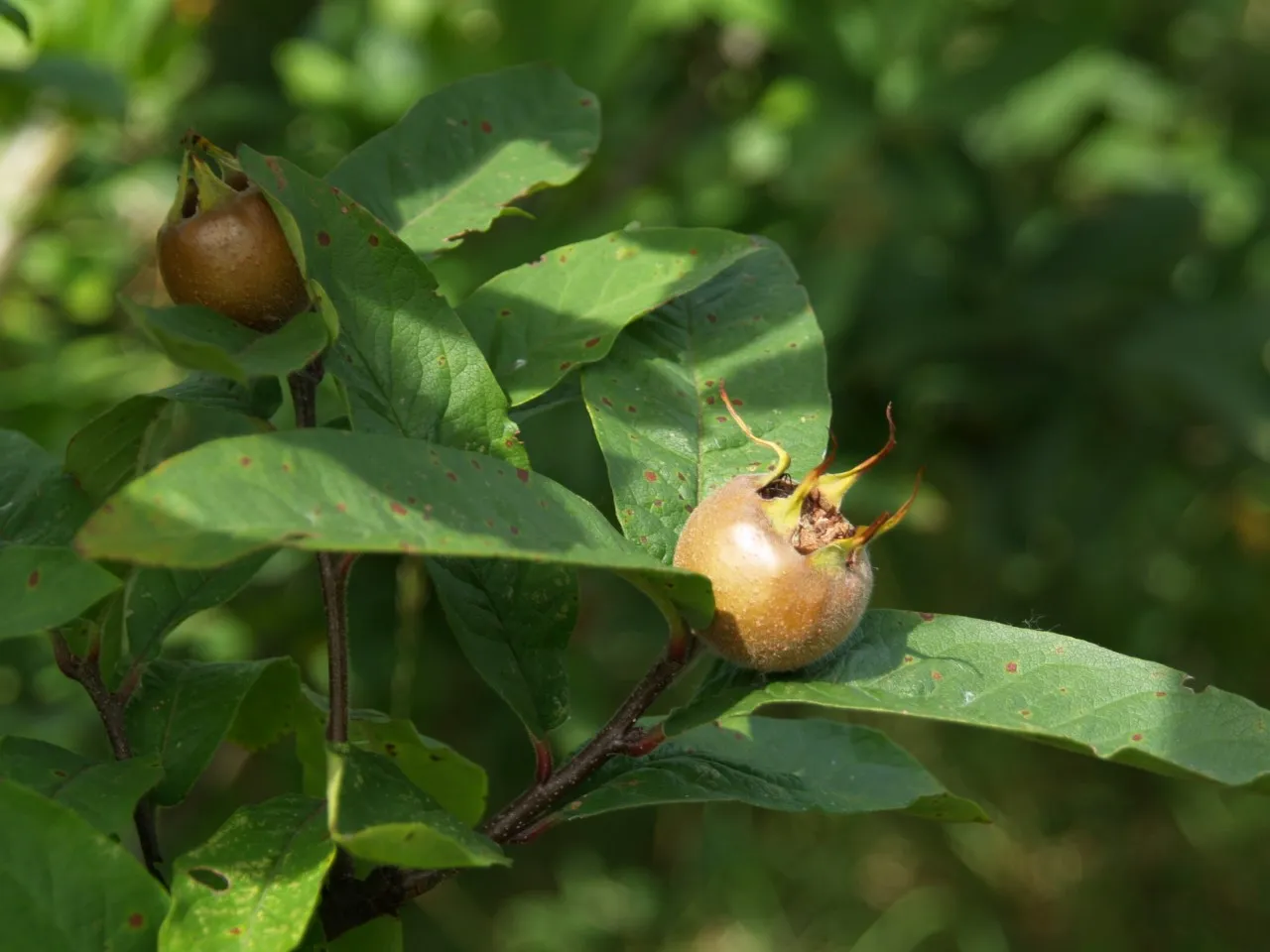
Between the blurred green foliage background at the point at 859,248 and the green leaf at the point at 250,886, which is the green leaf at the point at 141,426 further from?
the blurred green foliage background at the point at 859,248

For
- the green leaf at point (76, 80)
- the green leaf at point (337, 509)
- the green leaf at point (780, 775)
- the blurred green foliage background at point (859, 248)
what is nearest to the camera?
the green leaf at point (337, 509)

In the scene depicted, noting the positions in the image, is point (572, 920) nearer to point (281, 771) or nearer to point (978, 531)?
point (281, 771)

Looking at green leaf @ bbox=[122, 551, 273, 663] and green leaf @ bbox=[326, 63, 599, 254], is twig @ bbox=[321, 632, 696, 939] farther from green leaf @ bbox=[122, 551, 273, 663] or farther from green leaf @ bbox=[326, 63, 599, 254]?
green leaf @ bbox=[326, 63, 599, 254]

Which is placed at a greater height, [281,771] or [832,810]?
[832,810]

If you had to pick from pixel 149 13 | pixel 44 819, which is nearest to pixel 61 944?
pixel 44 819

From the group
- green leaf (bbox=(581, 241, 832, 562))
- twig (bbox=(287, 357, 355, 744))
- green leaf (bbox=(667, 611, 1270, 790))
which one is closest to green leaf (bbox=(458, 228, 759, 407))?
green leaf (bbox=(581, 241, 832, 562))

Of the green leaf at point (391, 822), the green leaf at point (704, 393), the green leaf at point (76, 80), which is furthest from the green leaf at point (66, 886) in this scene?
the green leaf at point (76, 80)
